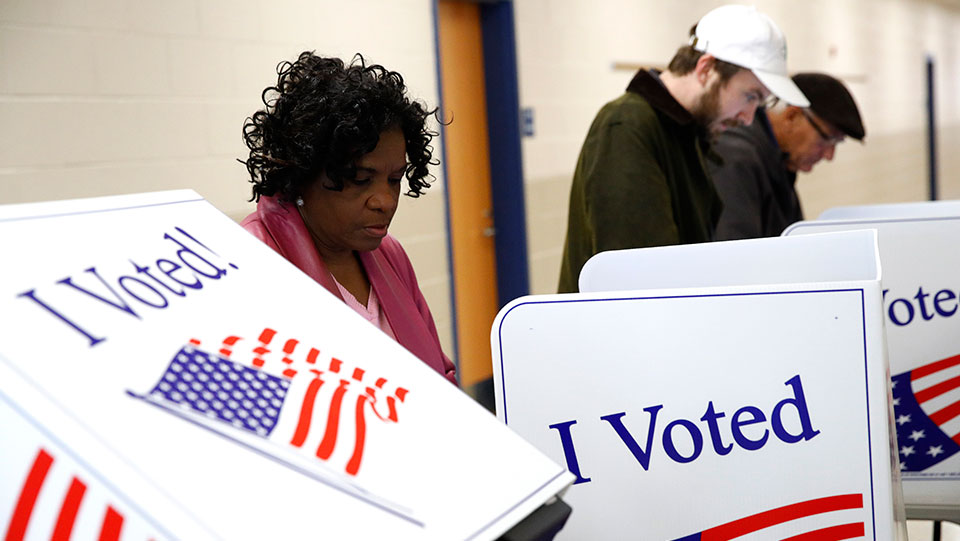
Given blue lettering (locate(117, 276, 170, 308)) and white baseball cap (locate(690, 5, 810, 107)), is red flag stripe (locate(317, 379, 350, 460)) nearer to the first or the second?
blue lettering (locate(117, 276, 170, 308))

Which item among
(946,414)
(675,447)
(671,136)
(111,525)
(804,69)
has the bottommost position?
(946,414)

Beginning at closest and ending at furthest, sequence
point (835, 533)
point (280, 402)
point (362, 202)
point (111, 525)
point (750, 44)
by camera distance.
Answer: point (111, 525) < point (280, 402) < point (835, 533) < point (362, 202) < point (750, 44)

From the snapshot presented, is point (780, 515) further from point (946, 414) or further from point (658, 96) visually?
point (658, 96)

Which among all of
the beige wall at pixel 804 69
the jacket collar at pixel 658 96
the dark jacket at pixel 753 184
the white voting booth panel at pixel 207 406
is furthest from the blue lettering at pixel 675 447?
the beige wall at pixel 804 69

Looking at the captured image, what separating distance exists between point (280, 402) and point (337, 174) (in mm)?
518

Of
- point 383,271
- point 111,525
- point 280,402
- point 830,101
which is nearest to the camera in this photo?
point 111,525

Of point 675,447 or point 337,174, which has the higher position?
point 337,174

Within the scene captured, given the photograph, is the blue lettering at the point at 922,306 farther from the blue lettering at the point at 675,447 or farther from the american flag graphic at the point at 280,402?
the american flag graphic at the point at 280,402

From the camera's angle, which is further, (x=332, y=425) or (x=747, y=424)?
(x=747, y=424)

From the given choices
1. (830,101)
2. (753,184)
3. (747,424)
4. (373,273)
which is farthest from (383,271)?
(830,101)

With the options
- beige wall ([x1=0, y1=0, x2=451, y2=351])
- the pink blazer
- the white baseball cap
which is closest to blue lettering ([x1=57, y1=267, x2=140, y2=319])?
the pink blazer

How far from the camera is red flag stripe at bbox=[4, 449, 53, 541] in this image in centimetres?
57

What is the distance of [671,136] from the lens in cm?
190

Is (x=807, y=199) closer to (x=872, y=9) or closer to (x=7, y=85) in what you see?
(x=872, y=9)
